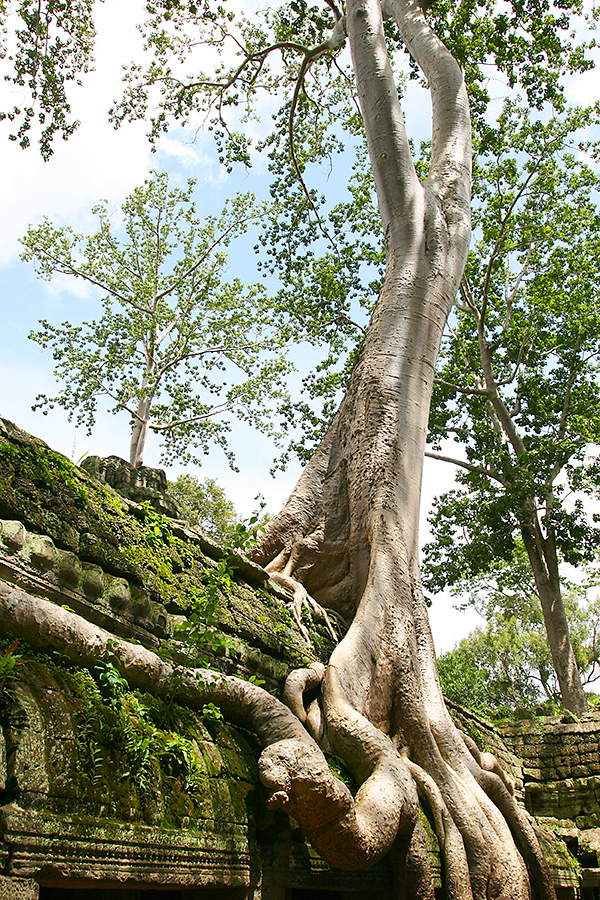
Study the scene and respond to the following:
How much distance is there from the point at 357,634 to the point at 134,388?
1166 centimetres

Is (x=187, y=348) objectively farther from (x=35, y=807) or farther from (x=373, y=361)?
(x=35, y=807)

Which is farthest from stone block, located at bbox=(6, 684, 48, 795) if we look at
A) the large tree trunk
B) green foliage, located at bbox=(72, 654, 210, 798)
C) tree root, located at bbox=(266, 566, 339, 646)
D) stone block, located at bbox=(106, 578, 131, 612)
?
tree root, located at bbox=(266, 566, 339, 646)

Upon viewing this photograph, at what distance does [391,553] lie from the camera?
14.5 feet

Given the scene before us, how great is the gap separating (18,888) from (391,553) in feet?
10.5

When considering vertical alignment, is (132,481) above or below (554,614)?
below

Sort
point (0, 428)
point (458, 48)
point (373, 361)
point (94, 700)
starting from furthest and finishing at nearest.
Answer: point (458, 48) < point (373, 361) < point (0, 428) < point (94, 700)

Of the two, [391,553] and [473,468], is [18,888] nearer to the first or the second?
[391,553]

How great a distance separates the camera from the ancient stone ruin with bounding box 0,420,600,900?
1.63 meters

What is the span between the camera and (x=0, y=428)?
96.6 inches

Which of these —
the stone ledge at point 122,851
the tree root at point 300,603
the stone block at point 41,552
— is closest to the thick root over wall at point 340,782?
the stone ledge at point 122,851

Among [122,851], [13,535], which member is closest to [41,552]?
[13,535]

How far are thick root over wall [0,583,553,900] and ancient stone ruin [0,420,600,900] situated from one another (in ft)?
0.21

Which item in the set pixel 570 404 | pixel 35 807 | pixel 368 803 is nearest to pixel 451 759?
pixel 368 803

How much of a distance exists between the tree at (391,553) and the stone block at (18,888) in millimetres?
617
